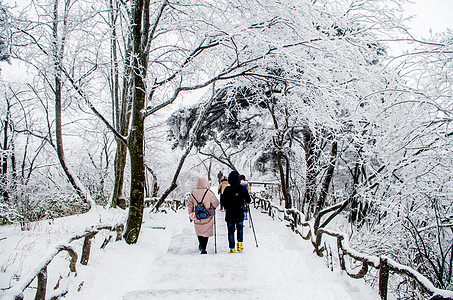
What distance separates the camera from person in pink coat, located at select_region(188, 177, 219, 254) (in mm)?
5793

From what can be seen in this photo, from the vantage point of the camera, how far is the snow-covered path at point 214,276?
3.49m

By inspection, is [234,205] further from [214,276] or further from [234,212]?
[214,276]

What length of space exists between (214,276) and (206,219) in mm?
1640

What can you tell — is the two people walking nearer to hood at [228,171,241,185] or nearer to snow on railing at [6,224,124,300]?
hood at [228,171,241,185]

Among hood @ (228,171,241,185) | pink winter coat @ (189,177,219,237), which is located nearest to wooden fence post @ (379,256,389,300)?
pink winter coat @ (189,177,219,237)

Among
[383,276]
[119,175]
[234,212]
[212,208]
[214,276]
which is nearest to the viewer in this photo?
[383,276]

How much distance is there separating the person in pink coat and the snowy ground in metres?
0.55

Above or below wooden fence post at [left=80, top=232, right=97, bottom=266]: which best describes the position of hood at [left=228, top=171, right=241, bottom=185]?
above

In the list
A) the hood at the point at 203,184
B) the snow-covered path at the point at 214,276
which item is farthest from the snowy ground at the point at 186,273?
the hood at the point at 203,184

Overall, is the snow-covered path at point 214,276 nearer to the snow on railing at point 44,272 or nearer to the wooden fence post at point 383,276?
the snow on railing at point 44,272

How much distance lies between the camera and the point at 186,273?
4332 mm

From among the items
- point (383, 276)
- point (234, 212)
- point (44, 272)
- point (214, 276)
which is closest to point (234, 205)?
point (234, 212)

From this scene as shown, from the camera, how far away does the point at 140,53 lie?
611 cm

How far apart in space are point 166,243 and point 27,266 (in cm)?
353
